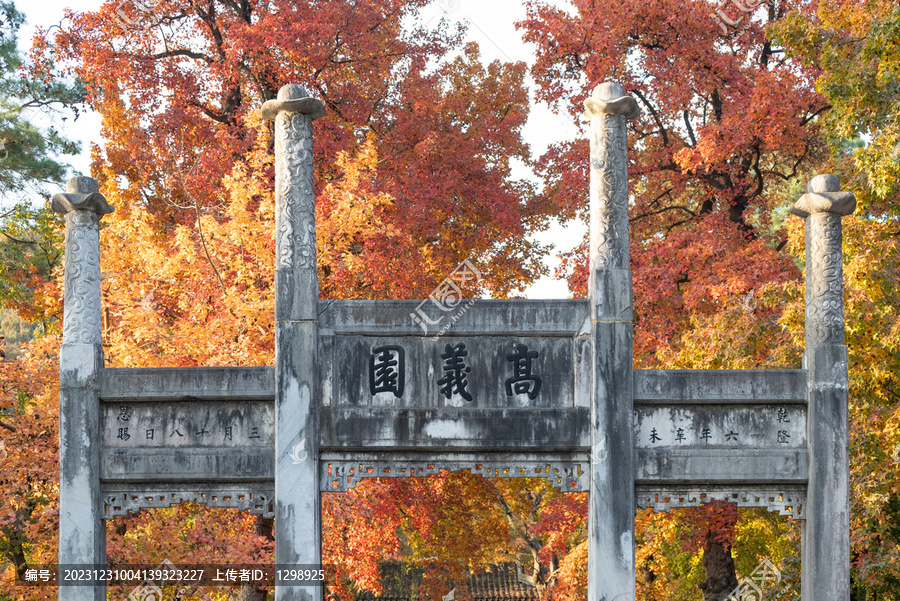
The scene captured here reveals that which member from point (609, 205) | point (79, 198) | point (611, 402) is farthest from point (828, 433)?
point (79, 198)

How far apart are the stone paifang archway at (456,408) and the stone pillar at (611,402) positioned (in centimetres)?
1

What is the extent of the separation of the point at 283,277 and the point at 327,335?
553 mm

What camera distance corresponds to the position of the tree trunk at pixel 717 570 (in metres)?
12.7

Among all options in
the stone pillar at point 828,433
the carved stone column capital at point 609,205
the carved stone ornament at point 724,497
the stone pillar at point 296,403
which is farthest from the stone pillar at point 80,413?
the stone pillar at point 828,433

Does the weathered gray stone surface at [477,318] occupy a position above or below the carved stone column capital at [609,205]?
below

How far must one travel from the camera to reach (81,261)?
20.3 feet

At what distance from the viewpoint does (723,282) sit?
1118 cm

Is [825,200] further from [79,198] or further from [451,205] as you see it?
[451,205]

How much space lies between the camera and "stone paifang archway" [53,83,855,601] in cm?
607

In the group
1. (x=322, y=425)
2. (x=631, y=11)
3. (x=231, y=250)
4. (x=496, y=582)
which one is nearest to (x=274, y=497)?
(x=322, y=425)

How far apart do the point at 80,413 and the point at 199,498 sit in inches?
43.8
